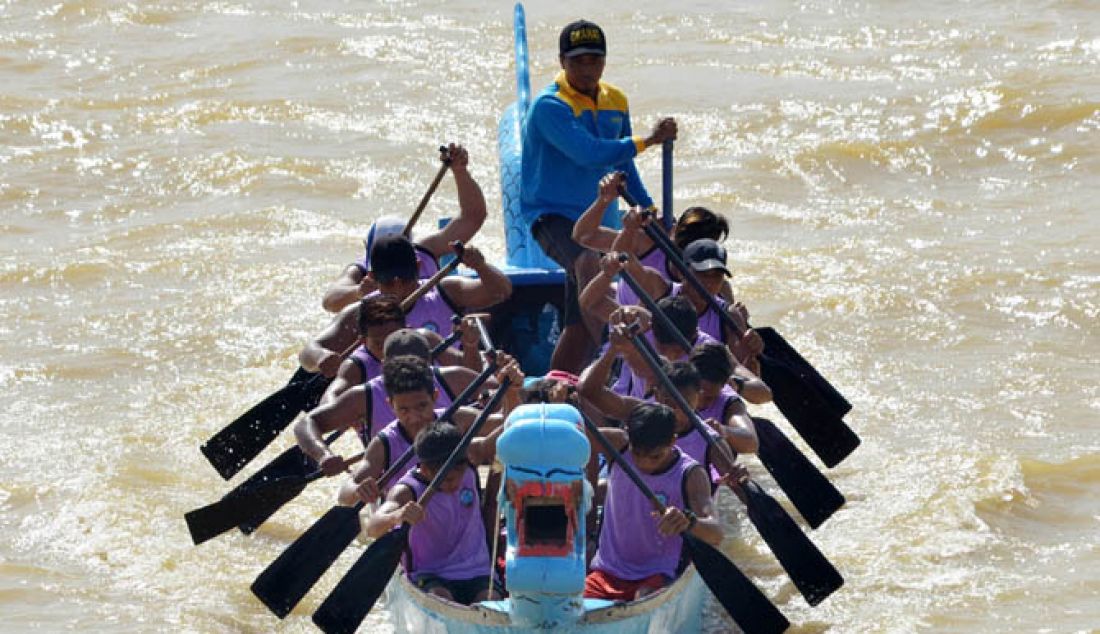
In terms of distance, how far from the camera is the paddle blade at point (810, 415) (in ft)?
31.1

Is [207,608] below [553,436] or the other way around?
below

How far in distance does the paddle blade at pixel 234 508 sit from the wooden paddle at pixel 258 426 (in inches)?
30.2

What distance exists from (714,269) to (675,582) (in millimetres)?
2100

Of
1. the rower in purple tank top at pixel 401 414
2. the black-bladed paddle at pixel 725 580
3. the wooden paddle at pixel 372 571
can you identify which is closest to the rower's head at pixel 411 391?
the rower in purple tank top at pixel 401 414

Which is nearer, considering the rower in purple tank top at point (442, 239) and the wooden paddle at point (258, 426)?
the wooden paddle at point (258, 426)

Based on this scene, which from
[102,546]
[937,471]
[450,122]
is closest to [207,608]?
[102,546]

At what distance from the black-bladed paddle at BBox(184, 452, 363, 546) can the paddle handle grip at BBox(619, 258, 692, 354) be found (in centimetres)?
164

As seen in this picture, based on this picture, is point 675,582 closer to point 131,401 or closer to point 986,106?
point 131,401

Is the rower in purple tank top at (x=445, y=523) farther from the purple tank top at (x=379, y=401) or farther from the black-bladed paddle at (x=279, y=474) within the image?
the black-bladed paddle at (x=279, y=474)

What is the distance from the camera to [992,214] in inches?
601

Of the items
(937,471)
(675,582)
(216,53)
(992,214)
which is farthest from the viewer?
(216,53)

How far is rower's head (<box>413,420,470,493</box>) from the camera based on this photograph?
7.32 metres

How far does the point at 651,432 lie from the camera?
7238mm

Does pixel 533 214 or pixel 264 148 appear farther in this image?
pixel 264 148
